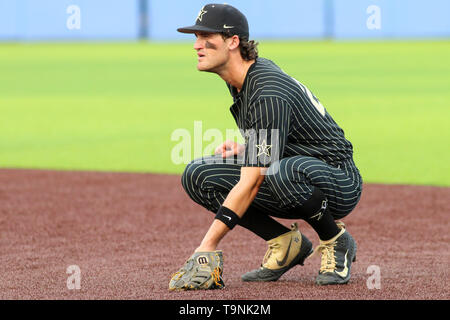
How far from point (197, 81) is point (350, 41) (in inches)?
749

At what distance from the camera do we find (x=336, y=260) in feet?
16.1

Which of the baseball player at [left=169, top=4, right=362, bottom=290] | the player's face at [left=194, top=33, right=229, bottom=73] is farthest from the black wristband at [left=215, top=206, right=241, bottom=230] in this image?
the player's face at [left=194, top=33, right=229, bottom=73]

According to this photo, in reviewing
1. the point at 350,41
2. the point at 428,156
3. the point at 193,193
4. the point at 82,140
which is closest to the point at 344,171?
the point at 193,193

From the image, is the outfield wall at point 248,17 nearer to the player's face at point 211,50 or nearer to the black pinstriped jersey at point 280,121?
the black pinstriped jersey at point 280,121

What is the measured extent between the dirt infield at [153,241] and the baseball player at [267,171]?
160 millimetres

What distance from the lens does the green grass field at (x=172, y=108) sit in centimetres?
1027

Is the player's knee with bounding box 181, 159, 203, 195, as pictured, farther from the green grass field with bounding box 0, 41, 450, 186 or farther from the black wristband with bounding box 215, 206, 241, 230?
the green grass field with bounding box 0, 41, 450, 186

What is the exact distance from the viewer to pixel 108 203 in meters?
7.79

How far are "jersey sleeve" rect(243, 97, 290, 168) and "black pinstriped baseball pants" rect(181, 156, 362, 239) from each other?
0.10 metres

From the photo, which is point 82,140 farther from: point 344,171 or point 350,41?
point 350,41

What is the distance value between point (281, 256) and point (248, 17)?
36335 mm

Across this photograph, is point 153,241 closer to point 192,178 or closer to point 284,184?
point 192,178

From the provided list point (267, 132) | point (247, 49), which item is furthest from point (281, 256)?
point (247, 49)
